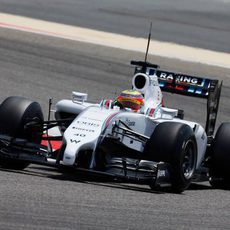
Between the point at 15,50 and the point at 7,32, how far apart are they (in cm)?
225

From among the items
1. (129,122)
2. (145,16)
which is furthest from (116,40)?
(129,122)

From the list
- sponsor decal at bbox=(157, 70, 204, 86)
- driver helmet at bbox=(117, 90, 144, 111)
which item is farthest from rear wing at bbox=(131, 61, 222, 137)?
driver helmet at bbox=(117, 90, 144, 111)

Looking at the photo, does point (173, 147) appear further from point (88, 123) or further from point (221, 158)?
point (221, 158)

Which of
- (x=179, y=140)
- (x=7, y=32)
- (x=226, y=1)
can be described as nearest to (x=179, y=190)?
(x=179, y=140)

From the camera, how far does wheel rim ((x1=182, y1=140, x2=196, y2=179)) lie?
37.0ft

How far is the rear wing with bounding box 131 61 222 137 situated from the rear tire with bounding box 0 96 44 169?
1980mm

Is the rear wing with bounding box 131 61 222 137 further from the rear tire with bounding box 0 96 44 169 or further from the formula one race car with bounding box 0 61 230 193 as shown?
the rear tire with bounding box 0 96 44 169

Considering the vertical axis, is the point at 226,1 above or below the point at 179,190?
above

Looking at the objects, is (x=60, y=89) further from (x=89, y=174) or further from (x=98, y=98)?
(x=89, y=174)

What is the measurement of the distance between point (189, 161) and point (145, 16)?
21911mm

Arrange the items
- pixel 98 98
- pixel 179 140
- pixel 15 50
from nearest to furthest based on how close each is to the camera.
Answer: pixel 179 140 → pixel 98 98 → pixel 15 50

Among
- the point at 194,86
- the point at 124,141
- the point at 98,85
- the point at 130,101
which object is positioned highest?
the point at 194,86

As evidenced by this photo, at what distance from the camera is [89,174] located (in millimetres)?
11688

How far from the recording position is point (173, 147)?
10898 millimetres
